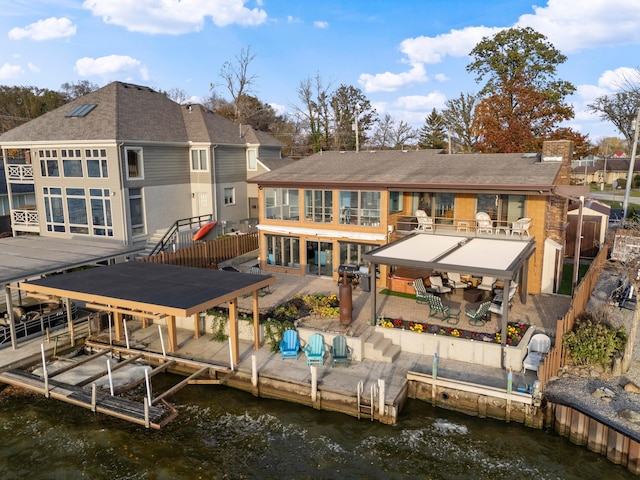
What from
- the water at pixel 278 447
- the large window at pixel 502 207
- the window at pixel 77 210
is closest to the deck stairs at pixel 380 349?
the water at pixel 278 447

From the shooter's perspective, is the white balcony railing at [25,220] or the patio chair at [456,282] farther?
the white balcony railing at [25,220]

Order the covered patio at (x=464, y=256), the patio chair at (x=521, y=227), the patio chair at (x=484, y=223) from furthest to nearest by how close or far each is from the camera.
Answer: the patio chair at (x=484, y=223), the patio chair at (x=521, y=227), the covered patio at (x=464, y=256)

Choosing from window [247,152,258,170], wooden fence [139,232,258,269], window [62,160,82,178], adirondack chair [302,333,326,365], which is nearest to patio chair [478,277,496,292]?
adirondack chair [302,333,326,365]

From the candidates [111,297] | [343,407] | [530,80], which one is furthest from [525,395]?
[530,80]

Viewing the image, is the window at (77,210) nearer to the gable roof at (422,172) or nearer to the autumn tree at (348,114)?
the gable roof at (422,172)

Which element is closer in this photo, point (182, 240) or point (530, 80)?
point (182, 240)

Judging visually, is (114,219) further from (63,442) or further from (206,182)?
(63,442)

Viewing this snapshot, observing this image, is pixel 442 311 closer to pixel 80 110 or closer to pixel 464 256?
pixel 464 256

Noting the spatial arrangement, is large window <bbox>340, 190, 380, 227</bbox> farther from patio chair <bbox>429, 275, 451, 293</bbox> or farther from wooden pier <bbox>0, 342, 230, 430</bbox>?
wooden pier <bbox>0, 342, 230, 430</bbox>
